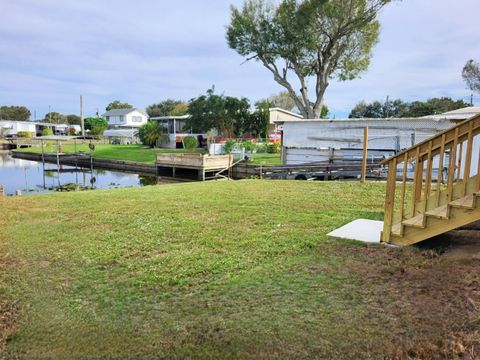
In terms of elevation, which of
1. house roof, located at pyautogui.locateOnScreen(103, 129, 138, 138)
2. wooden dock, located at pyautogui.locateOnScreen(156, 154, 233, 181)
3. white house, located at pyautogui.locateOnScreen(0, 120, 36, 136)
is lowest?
wooden dock, located at pyautogui.locateOnScreen(156, 154, 233, 181)

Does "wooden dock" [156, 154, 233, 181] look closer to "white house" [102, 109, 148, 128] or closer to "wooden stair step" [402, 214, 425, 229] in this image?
"wooden stair step" [402, 214, 425, 229]

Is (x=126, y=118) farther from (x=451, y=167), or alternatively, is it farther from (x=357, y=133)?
(x=451, y=167)

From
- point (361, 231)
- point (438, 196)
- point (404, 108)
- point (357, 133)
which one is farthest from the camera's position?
point (404, 108)

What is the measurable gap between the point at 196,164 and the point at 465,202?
21072 mm

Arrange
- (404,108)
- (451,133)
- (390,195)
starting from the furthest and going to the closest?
(404,108) < (390,195) < (451,133)

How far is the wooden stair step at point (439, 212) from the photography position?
13.9 ft

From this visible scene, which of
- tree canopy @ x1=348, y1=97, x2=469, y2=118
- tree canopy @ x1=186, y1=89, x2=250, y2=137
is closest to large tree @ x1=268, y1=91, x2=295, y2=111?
tree canopy @ x1=348, y1=97, x2=469, y2=118

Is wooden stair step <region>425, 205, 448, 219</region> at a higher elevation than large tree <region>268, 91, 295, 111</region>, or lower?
lower

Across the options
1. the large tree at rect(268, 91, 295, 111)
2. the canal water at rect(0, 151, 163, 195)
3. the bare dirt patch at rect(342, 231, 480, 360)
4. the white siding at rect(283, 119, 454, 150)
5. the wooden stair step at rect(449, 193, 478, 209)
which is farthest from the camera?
the large tree at rect(268, 91, 295, 111)

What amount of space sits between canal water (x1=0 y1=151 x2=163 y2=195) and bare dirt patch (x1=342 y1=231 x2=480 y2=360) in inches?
770

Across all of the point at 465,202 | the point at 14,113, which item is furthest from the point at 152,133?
the point at 14,113

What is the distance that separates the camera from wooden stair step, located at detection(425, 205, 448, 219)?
4.25 meters

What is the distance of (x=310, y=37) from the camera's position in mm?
27750

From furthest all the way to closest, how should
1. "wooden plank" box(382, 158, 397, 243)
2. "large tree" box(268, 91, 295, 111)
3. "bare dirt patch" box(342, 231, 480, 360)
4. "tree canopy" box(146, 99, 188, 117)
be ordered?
1. "tree canopy" box(146, 99, 188, 117)
2. "large tree" box(268, 91, 295, 111)
3. "wooden plank" box(382, 158, 397, 243)
4. "bare dirt patch" box(342, 231, 480, 360)
